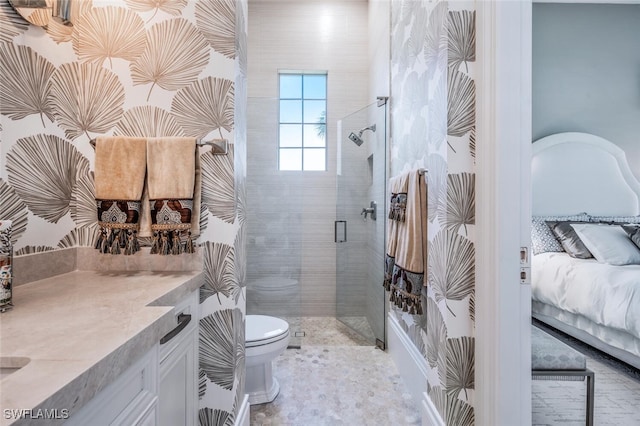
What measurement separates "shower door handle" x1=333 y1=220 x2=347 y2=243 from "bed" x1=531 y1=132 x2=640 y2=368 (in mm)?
1756

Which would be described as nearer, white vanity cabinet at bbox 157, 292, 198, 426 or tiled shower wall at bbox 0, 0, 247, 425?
white vanity cabinet at bbox 157, 292, 198, 426

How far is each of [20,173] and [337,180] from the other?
2387 mm

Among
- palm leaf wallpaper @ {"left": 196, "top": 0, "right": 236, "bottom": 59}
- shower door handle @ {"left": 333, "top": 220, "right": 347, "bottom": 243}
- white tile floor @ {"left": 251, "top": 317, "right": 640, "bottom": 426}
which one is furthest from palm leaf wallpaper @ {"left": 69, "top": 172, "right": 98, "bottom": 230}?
shower door handle @ {"left": 333, "top": 220, "right": 347, "bottom": 243}

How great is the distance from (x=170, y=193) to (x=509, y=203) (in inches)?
51.3

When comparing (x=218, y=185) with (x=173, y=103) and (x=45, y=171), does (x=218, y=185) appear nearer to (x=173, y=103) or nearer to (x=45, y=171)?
(x=173, y=103)

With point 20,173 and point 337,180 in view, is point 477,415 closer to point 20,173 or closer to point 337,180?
point 20,173

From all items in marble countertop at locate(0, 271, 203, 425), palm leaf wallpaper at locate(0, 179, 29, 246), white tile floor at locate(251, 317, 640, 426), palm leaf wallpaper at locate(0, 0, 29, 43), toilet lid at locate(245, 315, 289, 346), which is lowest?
white tile floor at locate(251, 317, 640, 426)

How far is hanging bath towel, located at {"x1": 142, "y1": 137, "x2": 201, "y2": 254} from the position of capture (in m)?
1.26

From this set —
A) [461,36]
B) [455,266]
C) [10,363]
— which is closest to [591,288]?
[455,266]

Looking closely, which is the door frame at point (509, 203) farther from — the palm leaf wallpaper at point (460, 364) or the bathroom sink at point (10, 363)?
the bathroom sink at point (10, 363)

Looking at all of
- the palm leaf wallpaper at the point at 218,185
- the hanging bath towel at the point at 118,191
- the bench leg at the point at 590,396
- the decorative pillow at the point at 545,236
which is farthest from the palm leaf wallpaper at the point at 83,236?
the decorative pillow at the point at 545,236

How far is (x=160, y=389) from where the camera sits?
952 mm

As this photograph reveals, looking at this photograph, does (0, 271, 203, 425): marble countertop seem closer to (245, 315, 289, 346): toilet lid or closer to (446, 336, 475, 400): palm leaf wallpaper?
(245, 315, 289, 346): toilet lid

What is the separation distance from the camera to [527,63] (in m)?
1.16
